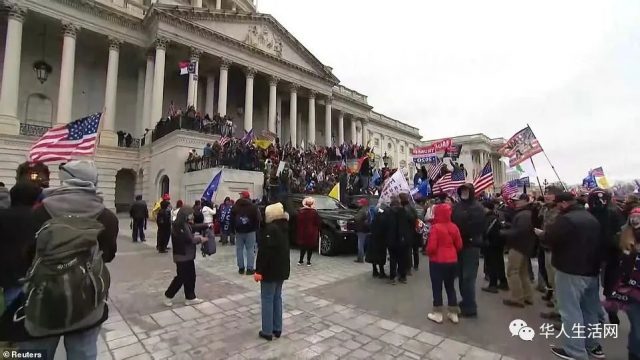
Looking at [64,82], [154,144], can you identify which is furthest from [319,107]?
[64,82]

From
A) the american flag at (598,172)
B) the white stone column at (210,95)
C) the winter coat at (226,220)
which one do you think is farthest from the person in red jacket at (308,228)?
the white stone column at (210,95)

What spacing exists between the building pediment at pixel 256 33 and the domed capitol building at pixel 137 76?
0.34ft

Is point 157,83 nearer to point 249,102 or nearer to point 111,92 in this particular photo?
point 111,92

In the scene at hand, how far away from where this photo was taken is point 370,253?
758cm

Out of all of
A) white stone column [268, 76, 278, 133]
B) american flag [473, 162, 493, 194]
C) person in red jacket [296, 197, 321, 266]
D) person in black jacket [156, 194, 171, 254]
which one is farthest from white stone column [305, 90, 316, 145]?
person in red jacket [296, 197, 321, 266]

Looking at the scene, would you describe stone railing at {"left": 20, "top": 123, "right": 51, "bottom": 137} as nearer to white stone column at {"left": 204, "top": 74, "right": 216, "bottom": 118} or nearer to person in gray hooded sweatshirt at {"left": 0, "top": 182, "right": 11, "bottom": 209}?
white stone column at {"left": 204, "top": 74, "right": 216, "bottom": 118}

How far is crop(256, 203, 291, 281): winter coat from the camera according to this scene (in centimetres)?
414

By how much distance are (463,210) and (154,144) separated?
896 inches

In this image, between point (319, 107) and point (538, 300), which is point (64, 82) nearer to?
point (319, 107)

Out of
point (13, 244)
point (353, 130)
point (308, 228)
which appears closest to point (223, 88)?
point (353, 130)

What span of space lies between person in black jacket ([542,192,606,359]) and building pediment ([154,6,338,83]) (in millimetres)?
28758

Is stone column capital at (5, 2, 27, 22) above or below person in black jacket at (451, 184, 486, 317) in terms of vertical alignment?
above

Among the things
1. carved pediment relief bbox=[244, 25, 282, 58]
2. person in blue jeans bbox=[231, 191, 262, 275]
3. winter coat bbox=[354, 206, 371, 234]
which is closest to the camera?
person in blue jeans bbox=[231, 191, 262, 275]
